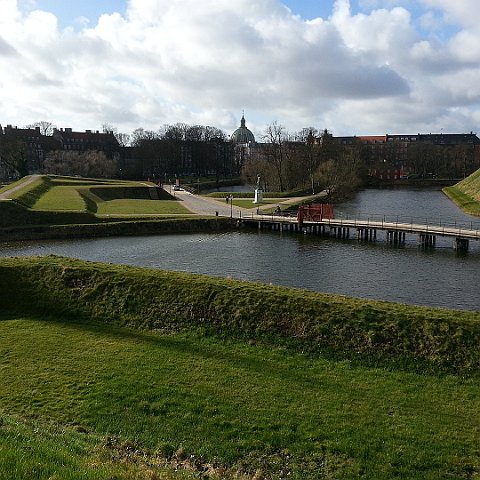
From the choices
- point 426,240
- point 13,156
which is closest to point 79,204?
point 426,240

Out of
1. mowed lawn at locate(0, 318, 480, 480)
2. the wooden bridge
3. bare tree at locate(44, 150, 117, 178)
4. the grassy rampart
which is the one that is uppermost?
bare tree at locate(44, 150, 117, 178)

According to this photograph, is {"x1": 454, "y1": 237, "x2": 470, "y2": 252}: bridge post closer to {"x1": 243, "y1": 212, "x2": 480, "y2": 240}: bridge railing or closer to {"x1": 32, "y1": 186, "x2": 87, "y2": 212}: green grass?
{"x1": 243, "y1": 212, "x2": 480, "y2": 240}: bridge railing

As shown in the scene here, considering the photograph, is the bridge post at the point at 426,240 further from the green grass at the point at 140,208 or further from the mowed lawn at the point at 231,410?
the mowed lawn at the point at 231,410

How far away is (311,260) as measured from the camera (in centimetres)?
3753

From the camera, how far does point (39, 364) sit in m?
15.7

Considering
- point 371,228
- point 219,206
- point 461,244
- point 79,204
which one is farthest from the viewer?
point 219,206

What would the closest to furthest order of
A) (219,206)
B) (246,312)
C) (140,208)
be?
1. (246,312)
2. (140,208)
3. (219,206)

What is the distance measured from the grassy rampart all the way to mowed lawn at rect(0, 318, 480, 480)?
3.35 ft

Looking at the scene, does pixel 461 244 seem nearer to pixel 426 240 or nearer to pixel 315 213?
pixel 426 240

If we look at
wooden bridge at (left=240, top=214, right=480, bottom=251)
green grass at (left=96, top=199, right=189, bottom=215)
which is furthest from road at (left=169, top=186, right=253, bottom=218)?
wooden bridge at (left=240, top=214, right=480, bottom=251)

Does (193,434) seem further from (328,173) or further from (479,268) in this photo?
(328,173)

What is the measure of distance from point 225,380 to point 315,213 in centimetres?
3875

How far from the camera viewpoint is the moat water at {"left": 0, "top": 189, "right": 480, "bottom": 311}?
95.5 feet

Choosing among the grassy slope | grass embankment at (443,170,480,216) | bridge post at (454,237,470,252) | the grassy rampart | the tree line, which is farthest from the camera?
the tree line
